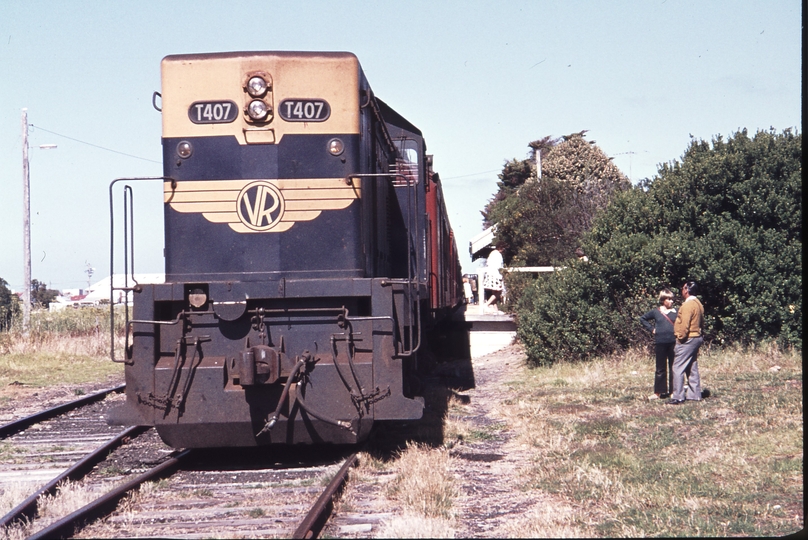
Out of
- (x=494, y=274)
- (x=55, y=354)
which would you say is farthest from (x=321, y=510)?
(x=494, y=274)

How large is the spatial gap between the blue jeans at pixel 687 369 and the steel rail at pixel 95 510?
6.22 m

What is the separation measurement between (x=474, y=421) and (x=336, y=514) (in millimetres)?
4600

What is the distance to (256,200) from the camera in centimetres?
707

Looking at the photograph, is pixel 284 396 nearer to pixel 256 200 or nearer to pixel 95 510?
pixel 95 510

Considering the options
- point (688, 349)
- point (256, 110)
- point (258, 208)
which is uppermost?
point (256, 110)

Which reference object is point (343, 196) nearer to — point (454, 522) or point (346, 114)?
point (346, 114)

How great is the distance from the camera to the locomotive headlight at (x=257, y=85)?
7.00 meters

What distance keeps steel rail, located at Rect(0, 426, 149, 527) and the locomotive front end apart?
62 cm

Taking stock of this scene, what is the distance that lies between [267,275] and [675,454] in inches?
155

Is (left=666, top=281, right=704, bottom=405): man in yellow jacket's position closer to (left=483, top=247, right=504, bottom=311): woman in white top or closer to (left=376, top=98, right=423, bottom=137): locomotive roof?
(left=376, top=98, right=423, bottom=137): locomotive roof

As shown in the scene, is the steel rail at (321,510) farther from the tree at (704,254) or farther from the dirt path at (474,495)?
the tree at (704,254)

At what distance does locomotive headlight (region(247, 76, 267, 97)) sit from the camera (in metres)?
7.00

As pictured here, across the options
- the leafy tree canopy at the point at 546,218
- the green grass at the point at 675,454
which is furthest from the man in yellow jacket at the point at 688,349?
the leafy tree canopy at the point at 546,218

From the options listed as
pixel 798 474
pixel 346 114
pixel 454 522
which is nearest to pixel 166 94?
pixel 346 114
